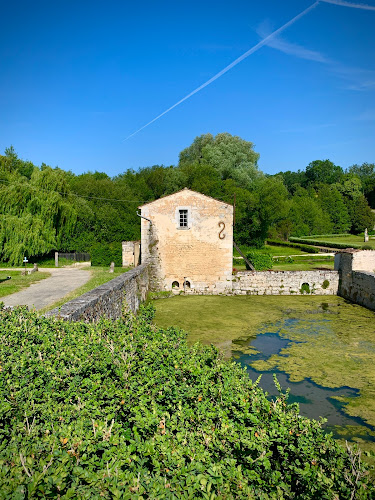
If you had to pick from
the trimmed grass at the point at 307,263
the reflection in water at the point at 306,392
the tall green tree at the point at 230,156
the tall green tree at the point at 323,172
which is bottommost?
the reflection in water at the point at 306,392

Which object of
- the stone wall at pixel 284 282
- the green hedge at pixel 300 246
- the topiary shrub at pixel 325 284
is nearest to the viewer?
the stone wall at pixel 284 282

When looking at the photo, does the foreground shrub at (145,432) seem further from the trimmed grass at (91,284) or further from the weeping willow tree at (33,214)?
the weeping willow tree at (33,214)

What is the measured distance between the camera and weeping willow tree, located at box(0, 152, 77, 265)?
92.0 feet

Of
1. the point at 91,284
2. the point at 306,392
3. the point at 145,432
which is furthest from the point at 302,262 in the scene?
the point at 145,432

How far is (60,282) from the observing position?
21.7 metres

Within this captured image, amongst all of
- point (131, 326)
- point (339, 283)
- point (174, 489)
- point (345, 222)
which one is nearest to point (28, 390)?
point (174, 489)

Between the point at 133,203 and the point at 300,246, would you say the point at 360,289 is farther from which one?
the point at 133,203

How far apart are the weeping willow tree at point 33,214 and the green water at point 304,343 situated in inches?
533

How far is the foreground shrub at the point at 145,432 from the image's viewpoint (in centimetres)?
302

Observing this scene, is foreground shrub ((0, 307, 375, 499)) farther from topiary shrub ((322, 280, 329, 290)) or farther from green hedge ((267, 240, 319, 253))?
green hedge ((267, 240, 319, 253))

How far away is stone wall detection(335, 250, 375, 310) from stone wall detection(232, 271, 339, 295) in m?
0.69

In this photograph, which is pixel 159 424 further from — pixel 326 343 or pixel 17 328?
pixel 326 343

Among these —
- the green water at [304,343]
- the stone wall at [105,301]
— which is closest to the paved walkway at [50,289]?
the stone wall at [105,301]

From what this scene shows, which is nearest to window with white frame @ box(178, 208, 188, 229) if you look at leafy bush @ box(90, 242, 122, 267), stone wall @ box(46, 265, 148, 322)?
stone wall @ box(46, 265, 148, 322)
